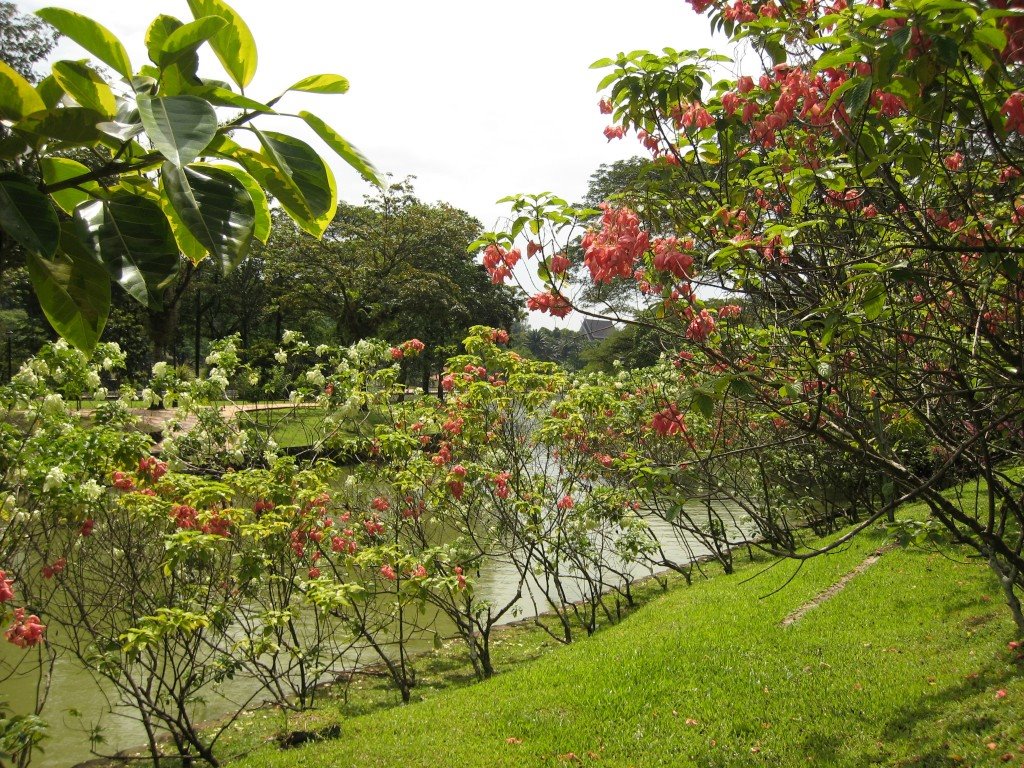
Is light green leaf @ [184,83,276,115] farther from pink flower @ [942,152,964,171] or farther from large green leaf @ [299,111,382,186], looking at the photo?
pink flower @ [942,152,964,171]

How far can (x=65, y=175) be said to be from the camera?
2.34ft

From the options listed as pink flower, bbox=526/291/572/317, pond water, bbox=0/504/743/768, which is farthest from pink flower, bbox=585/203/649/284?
pond water, bbox=0/504/743/768

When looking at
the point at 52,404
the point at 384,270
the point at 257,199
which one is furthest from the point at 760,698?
the point at 384,270

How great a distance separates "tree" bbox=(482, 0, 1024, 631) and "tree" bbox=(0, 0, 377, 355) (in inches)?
78.8

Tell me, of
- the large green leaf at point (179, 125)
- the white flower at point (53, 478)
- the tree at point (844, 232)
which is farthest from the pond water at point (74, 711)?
the large green leaf at point (179, 125)

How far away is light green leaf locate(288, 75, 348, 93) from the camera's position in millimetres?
660

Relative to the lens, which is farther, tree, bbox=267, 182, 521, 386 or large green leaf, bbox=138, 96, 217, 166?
tree, bbox=267, 182, 521, 386

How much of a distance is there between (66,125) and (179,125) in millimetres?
140

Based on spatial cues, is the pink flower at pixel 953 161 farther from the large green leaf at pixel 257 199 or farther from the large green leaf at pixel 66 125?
the large green leaf at pixel 66 125

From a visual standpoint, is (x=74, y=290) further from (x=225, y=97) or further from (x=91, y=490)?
(x=91, y=490)

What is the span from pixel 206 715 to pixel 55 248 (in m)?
8.19

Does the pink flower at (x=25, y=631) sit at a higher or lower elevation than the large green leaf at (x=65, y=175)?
higher

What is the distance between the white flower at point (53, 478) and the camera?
14.8 feet

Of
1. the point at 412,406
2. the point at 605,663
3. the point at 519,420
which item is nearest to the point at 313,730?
Result: the point at 605,663
